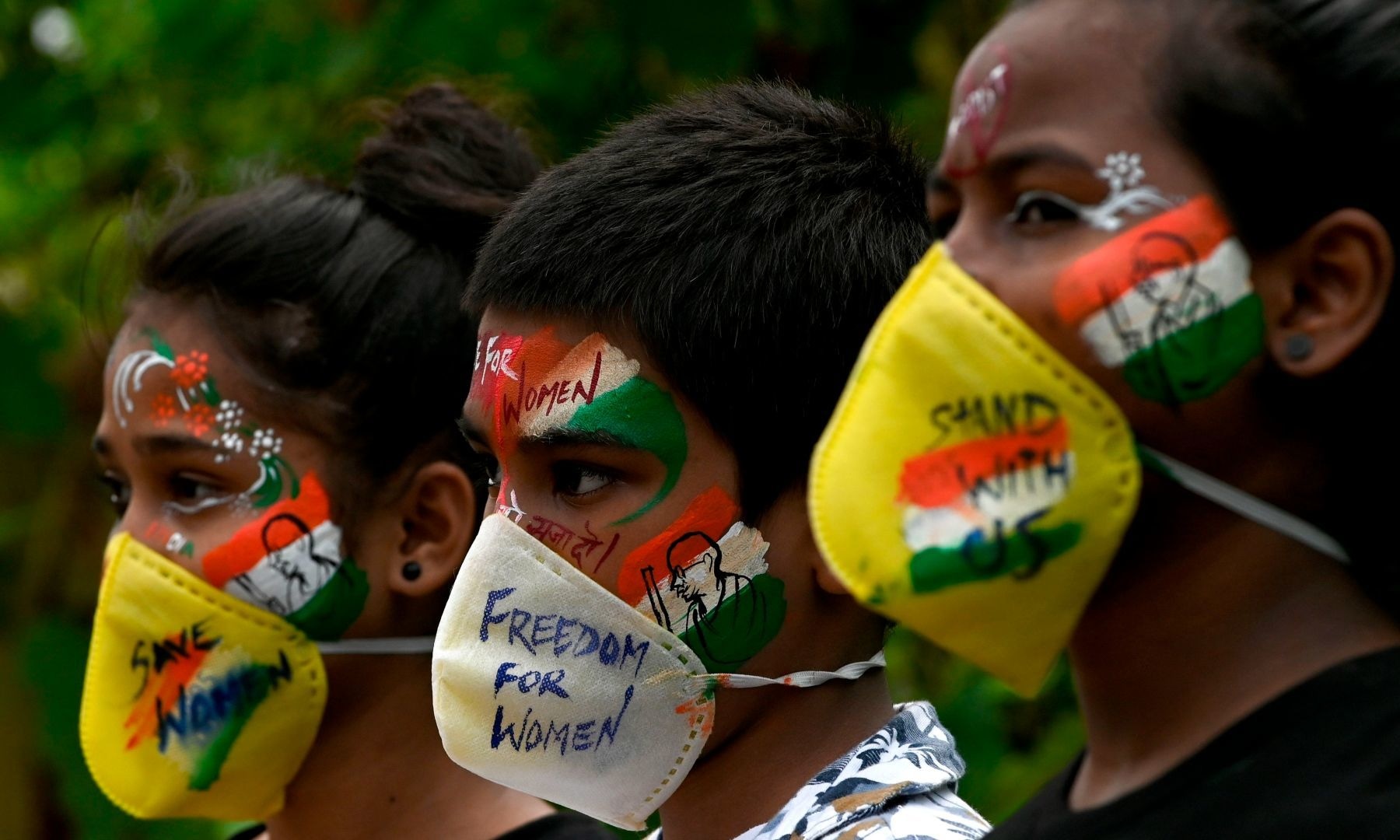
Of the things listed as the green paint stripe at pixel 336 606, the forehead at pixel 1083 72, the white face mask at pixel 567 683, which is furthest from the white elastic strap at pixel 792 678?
the green paint stripe at pixel 336 606

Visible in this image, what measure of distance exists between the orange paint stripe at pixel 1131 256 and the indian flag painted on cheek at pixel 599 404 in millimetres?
945

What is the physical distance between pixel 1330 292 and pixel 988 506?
48 centimetres

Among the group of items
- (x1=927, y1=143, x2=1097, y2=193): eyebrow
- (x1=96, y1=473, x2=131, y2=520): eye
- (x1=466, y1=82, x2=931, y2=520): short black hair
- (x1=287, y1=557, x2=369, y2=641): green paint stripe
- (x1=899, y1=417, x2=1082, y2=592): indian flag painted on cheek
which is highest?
(x1=927, y1=143, x2=1097, y2=193): eyebrow

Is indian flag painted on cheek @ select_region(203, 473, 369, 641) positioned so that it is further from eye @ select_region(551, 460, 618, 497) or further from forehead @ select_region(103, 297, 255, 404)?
eye @ select_region(551, 460, 618, 497)

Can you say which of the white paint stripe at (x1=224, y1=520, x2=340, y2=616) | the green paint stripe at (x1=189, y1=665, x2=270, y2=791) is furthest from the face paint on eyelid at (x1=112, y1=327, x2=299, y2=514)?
the green paint stripe at (x1=189, y1=665, x2=270, y2=791)

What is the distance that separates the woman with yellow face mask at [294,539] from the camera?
3.62 metres

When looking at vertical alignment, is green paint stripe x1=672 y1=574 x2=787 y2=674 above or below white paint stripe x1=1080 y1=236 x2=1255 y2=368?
below

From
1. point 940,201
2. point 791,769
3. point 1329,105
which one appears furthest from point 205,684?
point 1329,105

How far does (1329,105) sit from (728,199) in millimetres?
1183

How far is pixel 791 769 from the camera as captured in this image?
110 inches

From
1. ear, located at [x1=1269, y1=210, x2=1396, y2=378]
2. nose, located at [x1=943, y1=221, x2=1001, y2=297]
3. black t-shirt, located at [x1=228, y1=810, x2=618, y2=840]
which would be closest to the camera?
ear, located at [x1=1269, y1=210, x2=1396, y2=378]

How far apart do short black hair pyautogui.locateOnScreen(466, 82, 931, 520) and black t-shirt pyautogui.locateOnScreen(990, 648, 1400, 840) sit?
98cm

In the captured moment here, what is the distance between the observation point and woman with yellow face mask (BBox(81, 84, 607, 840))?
3.62 meters

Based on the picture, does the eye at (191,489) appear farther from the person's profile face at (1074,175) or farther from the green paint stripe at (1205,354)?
the green paint stripe at (1205,354)
